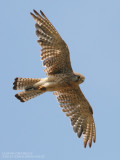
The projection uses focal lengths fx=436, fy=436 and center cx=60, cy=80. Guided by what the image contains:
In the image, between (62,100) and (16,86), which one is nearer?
(16,86)

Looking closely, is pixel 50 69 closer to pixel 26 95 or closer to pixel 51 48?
pixel 51 48

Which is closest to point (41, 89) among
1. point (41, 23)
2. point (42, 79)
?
point (42, 79)

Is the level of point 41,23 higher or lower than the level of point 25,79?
higher

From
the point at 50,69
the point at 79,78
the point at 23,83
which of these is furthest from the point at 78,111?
the point at 23,83

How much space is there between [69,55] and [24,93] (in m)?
2.01

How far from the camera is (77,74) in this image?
48.1 feet

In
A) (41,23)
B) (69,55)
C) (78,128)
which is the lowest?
(78,128)

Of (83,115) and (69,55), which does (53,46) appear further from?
(83,115)

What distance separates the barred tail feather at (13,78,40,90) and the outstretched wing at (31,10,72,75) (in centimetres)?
59

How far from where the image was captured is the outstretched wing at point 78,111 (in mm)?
15523

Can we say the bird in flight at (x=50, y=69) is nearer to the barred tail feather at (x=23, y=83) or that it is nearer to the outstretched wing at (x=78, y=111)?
the barred tail feather at (x=23, y=83)

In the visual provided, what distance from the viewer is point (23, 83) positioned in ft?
48.1

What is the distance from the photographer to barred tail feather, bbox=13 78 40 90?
1465cm

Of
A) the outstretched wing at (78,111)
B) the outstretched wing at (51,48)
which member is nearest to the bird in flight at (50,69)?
the outstretched wing at (51,48)
